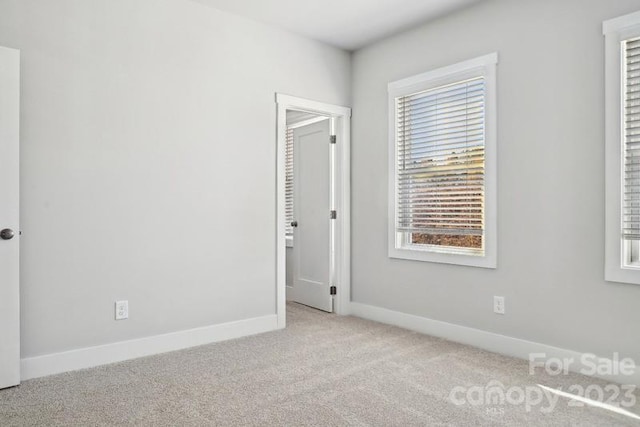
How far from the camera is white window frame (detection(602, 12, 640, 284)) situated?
262cm

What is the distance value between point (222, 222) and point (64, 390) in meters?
1.53

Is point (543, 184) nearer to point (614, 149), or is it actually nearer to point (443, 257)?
point (614, 149)

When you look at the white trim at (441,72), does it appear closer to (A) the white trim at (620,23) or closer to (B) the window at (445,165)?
(B) the window at (445,165)

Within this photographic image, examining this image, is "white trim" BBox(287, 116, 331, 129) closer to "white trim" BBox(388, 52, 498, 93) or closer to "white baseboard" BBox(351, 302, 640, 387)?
"white trim" BBox(388, 52, 498, 93)

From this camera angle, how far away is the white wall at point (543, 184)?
2.72 meters

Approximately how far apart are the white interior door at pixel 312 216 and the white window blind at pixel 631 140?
2.50 metres

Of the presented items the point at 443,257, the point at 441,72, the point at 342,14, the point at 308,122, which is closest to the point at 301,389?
the point at 443,257

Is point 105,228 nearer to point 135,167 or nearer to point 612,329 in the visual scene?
point 135,167

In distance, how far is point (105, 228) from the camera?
9.72ft

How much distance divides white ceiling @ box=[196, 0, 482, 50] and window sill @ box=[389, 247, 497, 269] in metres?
1.90

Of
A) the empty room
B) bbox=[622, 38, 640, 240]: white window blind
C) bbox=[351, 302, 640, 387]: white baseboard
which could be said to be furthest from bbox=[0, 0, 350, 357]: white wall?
bbox=[622, 38, 640, 240]: white window blind

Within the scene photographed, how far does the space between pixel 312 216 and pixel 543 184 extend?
234cm

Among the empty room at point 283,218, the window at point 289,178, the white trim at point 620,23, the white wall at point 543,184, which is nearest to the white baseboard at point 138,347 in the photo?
the empty room at point 283,218

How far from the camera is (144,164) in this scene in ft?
10.3
